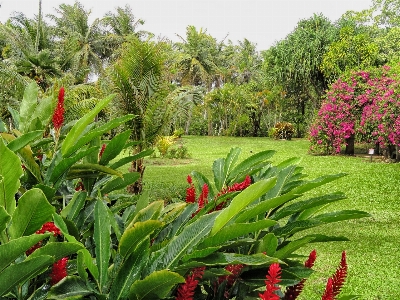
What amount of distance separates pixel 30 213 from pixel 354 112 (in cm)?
1354

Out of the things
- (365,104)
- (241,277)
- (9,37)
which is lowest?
(241,277)

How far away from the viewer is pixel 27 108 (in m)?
1.37

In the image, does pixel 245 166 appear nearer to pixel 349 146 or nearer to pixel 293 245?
pixel 293 245

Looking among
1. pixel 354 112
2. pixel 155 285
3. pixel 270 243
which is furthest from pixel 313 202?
A: pixel 354 112

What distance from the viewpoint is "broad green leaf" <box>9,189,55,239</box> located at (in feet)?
1.84

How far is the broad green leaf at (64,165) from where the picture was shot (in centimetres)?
92

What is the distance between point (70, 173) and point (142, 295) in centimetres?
54

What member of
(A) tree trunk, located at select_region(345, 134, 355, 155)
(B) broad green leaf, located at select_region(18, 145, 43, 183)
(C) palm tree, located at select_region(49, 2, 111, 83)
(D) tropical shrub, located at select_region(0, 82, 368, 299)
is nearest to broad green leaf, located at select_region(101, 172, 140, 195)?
(D) tropical shrub, located at select_region(0, 82, 368, 299)

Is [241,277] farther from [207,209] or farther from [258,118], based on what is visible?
Answer: [258,118]

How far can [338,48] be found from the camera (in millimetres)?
17078

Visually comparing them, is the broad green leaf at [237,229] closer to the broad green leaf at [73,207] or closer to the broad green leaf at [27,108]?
the broad green leaf at [73,207]

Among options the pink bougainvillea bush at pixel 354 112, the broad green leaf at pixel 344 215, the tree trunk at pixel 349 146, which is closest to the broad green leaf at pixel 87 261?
the broad green leaf at pixel 344 215

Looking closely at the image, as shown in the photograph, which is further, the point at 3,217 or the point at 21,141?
the point at 21,141

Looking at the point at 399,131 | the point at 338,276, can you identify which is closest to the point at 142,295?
the point at 338,276
